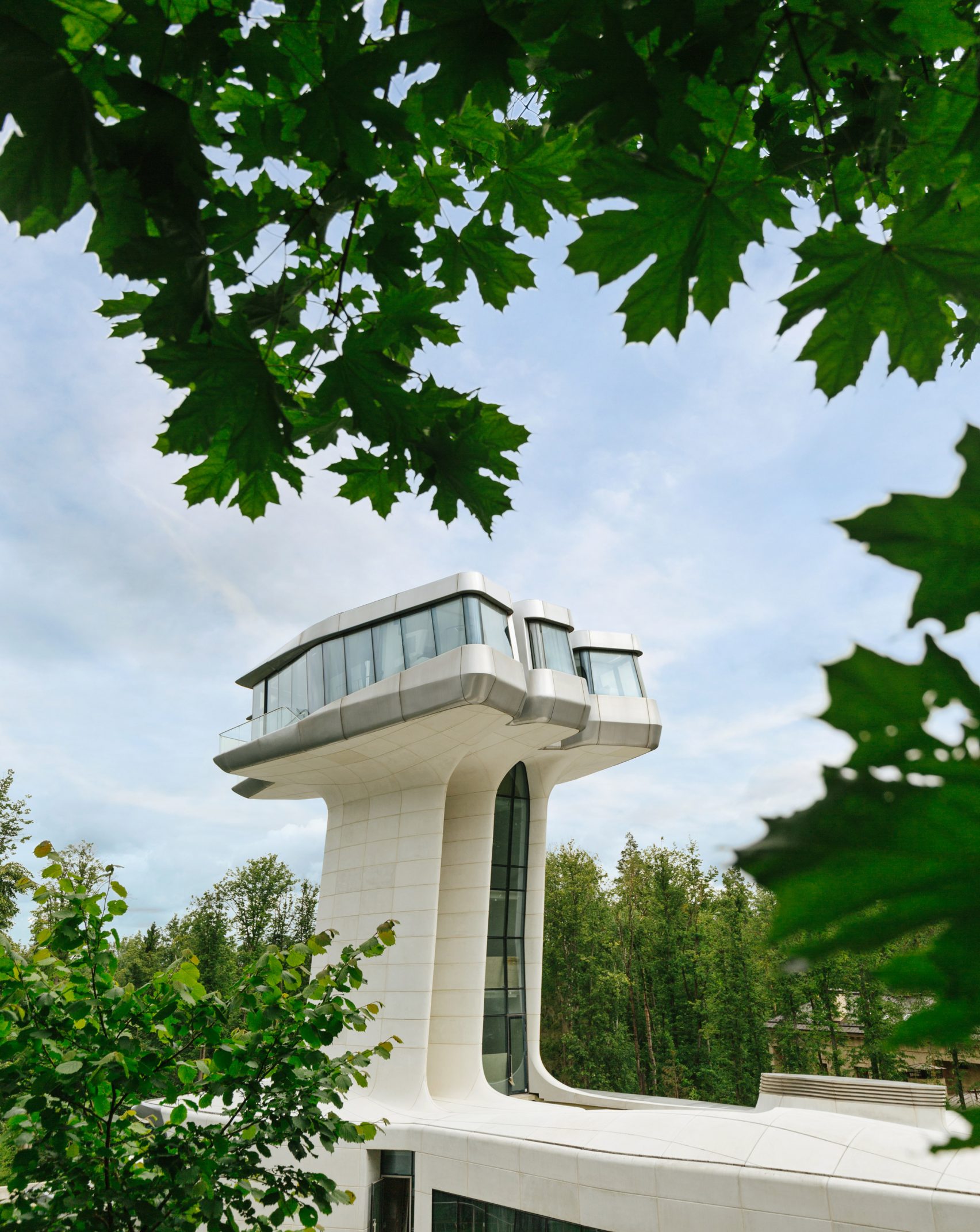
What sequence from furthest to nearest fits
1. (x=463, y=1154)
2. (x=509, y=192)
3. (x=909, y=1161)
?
1. (x=463, y=1154)
2. (x=909, y=1161)
3. (x=509, y=192)

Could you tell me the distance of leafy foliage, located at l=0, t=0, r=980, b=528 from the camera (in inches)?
53.4

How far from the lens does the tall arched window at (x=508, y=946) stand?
21.7 m

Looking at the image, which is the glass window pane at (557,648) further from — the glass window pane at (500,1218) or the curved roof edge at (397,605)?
the glass window pane at (500,1218)

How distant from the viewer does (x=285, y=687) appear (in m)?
25.1

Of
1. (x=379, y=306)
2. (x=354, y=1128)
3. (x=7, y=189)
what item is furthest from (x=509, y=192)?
(x=354, y=1128)

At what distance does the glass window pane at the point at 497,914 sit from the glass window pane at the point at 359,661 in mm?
7488

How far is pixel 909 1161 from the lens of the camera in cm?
1066

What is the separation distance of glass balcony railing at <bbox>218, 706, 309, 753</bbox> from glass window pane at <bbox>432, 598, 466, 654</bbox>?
481 centimetres

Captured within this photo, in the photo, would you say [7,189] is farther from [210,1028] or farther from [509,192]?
[210,1028]

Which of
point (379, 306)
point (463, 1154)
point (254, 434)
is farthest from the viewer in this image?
point (463, 1154)

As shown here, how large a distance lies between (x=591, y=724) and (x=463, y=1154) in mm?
11728

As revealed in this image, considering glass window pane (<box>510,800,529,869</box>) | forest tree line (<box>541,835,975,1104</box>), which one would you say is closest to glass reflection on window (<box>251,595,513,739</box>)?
glass window pane (<box>510,800,529,869</box>)

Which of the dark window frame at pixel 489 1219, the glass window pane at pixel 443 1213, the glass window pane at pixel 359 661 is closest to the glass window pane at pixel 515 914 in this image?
the glass window pane at pixel 359 661

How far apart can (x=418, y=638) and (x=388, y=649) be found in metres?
1.03
